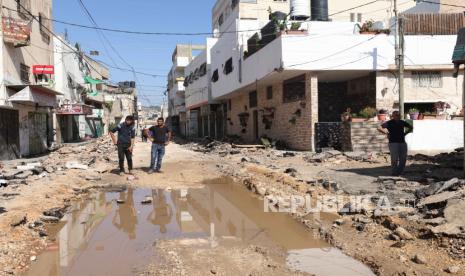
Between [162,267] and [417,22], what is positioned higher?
[417,22]

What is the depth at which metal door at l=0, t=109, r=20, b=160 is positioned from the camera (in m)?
19.0

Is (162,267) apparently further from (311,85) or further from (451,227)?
(311,85)

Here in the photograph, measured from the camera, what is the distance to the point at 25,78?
21.9m

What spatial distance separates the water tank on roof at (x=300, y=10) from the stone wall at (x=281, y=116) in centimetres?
343

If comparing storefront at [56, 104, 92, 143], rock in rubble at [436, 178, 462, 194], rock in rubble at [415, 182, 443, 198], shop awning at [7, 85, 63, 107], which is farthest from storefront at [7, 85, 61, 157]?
rock in rubble at [436, 178, 462, 194]

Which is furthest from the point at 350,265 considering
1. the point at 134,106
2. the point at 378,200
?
the point at 134,106

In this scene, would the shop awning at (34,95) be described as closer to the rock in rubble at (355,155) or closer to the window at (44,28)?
the window at (44,28)

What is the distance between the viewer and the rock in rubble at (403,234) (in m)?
5.24

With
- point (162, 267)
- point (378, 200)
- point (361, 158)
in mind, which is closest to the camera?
point (162, 267)

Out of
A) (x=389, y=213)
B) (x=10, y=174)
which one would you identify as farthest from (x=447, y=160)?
(x=10, y=174)

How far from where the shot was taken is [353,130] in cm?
1742

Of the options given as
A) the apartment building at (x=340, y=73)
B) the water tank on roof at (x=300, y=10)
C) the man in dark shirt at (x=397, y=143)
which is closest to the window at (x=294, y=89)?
the apartment building at (x=340, y=73)

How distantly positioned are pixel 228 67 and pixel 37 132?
12.3m

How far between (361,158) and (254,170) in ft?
13.6
